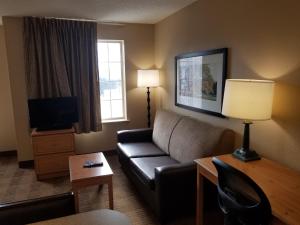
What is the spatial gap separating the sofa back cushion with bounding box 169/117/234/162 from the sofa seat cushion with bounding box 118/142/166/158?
0.26 m

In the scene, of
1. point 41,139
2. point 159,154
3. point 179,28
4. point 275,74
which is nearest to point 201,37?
point 179,28

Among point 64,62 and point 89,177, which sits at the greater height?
point 64,62

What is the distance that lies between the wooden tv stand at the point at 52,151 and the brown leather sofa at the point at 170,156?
81 cm

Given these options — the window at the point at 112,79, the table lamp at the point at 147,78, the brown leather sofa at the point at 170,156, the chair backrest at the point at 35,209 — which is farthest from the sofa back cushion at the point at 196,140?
the window at the point at 112,79

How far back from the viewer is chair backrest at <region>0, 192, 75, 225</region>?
4.88 ft

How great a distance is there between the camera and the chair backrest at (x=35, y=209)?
4.88 feet

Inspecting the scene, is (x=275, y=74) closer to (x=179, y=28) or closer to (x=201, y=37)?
(x=201, y=37)

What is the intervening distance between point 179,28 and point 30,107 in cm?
251

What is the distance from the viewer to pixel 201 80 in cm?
305

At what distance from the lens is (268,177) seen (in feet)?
5.71

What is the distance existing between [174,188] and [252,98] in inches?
43.3

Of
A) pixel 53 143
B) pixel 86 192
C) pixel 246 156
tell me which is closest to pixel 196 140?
pixel 246 156

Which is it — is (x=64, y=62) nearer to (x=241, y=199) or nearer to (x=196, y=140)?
(x=196, y=140)

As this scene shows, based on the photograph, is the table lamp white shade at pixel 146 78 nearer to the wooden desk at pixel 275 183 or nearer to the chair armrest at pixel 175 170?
the chair armrest at pixel 175 170
